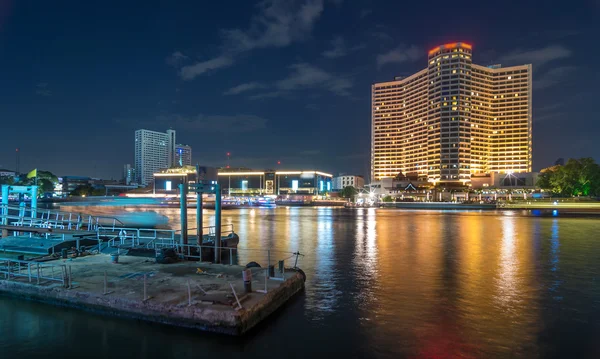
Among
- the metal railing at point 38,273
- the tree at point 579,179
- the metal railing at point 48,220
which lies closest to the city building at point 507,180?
the tree at point 579,179

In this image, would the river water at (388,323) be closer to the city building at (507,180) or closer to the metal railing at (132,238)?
the metal railing at (132,238)

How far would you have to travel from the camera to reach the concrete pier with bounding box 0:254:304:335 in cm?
1306

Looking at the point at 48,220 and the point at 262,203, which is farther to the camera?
the point at 262,203

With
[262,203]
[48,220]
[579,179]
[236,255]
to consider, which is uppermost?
[579,179]

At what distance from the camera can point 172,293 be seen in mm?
14711

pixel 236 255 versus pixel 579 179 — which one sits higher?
pixel 579 179

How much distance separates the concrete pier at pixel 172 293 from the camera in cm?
1306

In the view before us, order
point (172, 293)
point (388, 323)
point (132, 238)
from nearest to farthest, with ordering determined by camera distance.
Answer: point (172, 293), point (388, 323), point (132, 238)

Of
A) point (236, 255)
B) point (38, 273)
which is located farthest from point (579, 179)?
point (38, 273)

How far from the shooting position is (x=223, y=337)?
12742 mm

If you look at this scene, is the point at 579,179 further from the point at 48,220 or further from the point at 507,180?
the point at 48,220

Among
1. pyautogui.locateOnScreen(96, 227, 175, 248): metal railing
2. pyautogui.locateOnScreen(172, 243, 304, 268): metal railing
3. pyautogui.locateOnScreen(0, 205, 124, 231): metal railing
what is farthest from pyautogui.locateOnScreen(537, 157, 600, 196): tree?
pyautogui.locateOnScreen(0, 205, 124, 231): metal railing

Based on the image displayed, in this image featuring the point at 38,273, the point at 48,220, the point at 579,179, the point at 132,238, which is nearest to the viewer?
the point at 38,273

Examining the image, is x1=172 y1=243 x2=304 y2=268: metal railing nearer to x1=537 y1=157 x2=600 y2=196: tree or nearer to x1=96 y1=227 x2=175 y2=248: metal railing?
x1=96 y1=227 x2=175 y2=248: metal railing
